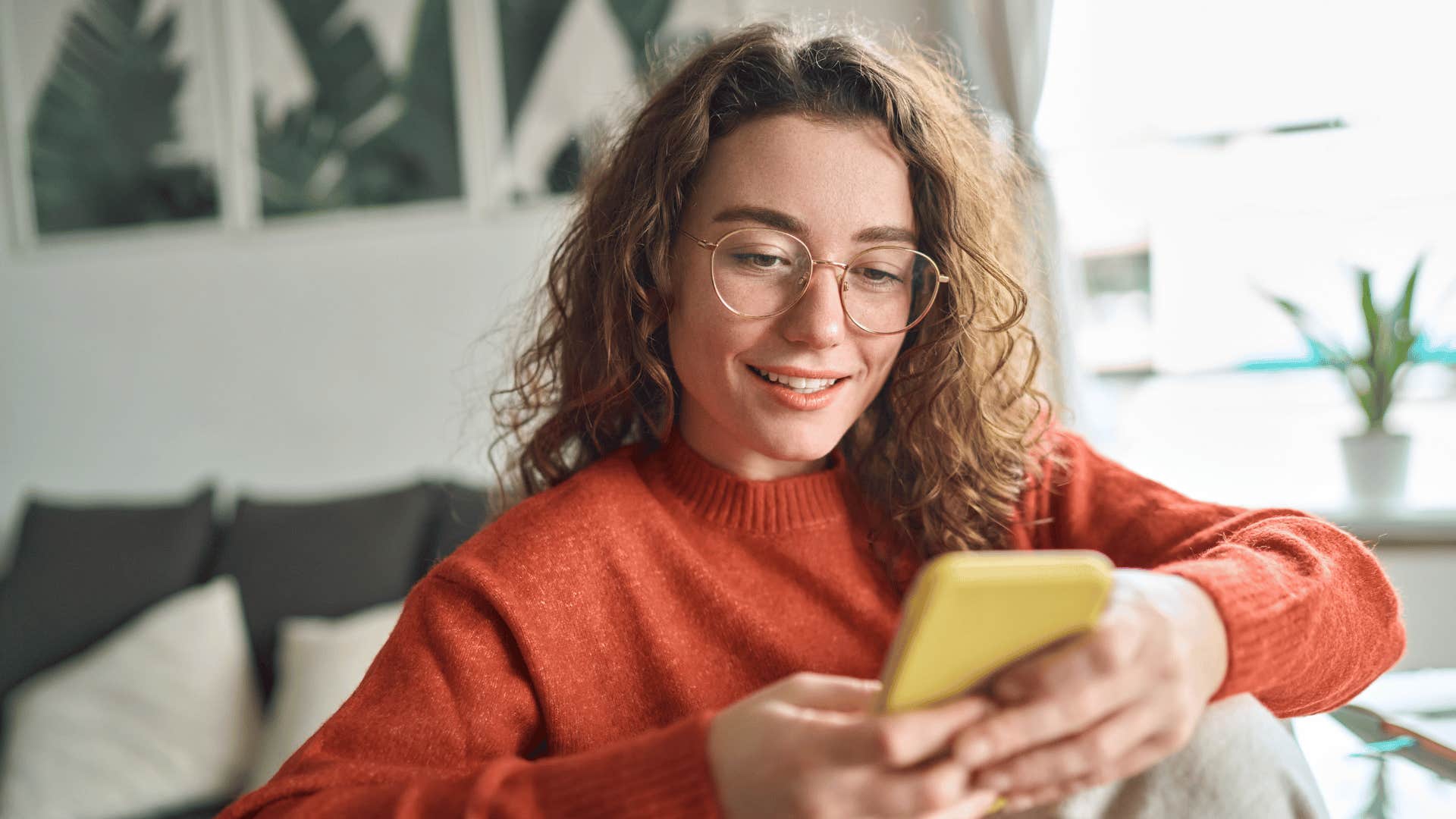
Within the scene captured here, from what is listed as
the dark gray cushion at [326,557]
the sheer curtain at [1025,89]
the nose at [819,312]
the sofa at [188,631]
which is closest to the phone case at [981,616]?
the nose at [819,312]

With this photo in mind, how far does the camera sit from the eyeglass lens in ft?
3.30

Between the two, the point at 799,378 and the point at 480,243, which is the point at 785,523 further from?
the point at 480,243

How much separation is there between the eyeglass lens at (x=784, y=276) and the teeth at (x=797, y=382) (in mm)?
68

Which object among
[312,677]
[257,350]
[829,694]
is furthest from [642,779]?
[257,350]

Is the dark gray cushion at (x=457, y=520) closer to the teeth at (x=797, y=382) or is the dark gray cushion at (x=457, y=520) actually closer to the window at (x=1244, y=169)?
the teeth at (x=797, y=382)

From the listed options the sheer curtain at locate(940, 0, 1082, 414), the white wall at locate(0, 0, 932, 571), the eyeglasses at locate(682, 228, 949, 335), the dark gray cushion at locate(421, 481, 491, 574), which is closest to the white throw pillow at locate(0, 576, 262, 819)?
the dark gray cushion at locate(421, 481, 491, 574)

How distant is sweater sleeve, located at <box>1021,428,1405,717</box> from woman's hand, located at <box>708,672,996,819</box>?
0.31 m

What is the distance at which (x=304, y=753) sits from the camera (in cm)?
87

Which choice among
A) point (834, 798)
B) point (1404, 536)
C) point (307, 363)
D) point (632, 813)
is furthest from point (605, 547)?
point (307, 363)

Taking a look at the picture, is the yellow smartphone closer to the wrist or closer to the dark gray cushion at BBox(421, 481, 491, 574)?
the wrist

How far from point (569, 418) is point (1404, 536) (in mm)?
1999

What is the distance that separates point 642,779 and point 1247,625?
1.62ft

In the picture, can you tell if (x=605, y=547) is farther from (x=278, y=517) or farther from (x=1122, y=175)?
(x=1122, y=175)

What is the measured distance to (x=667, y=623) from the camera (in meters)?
1.06
